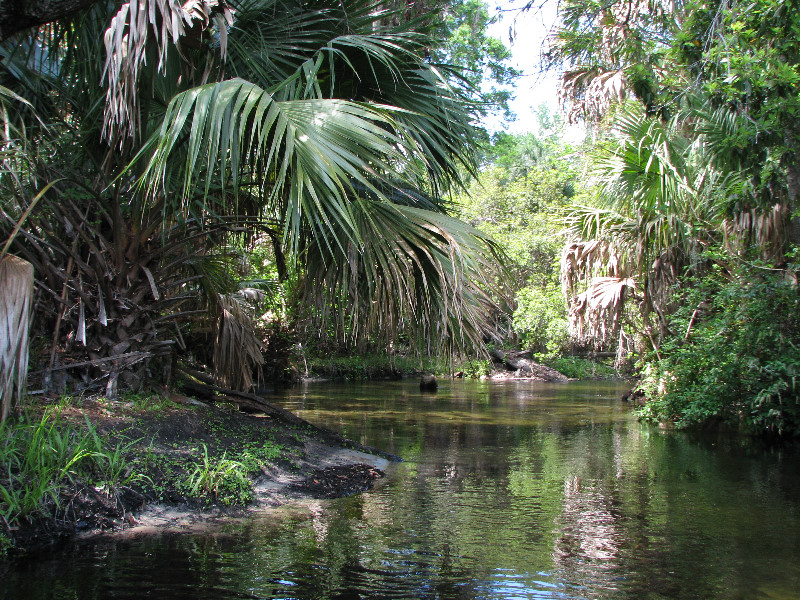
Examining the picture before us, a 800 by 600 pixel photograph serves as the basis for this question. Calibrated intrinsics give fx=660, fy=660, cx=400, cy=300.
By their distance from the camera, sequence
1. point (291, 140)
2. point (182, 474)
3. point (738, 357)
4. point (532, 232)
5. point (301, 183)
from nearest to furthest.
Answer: point (301, 183) < point (291, 140) < point (182, 474) < point (738, 357) < point (532, 232)

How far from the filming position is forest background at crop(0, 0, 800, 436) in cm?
426

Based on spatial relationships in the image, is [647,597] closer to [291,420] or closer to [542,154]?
[291,420]

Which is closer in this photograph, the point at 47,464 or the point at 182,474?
the point at 47,464

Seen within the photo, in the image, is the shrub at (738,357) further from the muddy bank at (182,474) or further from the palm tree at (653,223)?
the muddy bank at (182,474)

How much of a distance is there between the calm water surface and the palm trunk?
38.7 inches

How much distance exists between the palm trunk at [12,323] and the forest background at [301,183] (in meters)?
0.01

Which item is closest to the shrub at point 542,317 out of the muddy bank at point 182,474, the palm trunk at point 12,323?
the muddy bank at point 182,474

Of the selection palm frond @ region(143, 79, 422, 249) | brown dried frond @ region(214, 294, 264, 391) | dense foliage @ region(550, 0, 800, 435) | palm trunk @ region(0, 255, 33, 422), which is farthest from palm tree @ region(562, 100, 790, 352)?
palm trunk @ region(0, 255, 33, 422)

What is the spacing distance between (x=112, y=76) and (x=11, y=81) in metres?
1.91

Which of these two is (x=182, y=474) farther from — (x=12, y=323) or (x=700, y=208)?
(x=700, y=208)

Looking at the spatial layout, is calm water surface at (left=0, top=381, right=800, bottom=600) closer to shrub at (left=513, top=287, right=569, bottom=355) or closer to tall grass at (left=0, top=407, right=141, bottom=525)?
tall grass at (left=0, top=407, right=141, bottom=525)

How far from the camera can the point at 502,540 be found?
442 cm

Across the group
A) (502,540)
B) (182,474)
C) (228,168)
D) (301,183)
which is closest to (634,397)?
(502,540)

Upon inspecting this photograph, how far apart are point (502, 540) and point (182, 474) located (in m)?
2.36
